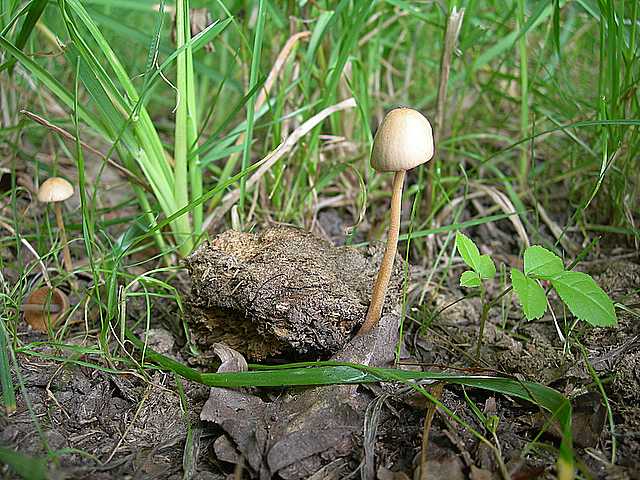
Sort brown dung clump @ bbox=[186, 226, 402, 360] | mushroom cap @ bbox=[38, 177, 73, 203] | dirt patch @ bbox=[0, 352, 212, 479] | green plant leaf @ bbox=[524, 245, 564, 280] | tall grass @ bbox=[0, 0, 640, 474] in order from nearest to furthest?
dirt patch @ bbox=[0, 352, 212, 479]
green plant leaf @ bbox=[524, 245, 564, 280]
brown dung clump @ bbox=[186, 226, 402, 360]
tall grass @ bbox=[0, 0, 640, 474]
mushroom cap @ bbox=[38, 177, 73, 203]

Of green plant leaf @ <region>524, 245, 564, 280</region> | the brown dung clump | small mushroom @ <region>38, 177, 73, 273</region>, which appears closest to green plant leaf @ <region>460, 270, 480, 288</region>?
green plant leaf @ <region>524, 245, 564, 280</region>

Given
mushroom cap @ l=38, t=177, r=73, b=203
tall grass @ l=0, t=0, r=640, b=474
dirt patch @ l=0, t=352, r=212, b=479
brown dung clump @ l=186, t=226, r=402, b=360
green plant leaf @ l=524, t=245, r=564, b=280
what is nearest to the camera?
dirt patch @ l=0, t=352, r=212, b=479

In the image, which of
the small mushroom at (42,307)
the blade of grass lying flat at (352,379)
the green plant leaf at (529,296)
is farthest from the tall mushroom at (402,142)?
the small mushroom at (42,307)

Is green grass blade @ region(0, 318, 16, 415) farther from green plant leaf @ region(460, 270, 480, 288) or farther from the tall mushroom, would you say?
green plant leaf @ region(460, 270, 480, 288)

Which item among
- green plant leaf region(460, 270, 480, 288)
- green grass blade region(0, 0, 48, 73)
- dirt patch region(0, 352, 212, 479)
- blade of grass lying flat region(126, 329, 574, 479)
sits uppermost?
green grass blade region(0, 0, 48, 73)

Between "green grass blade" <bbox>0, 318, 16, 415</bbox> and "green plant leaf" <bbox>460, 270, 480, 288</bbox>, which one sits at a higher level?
"green plant leaf" <bbox>460, 270, 480, 288</bbox>

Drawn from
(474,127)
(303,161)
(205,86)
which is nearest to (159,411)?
(303,161)

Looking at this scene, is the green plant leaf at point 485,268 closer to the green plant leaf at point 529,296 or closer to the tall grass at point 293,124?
the green plant leaf at point 529,296

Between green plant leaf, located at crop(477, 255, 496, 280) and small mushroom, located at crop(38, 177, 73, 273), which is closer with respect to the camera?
green plant leaf, located at crop(477, 255, 496, 280)
